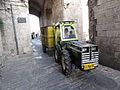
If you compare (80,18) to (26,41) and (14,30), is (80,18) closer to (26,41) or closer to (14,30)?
(26,41)

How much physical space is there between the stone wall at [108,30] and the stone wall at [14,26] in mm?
5205

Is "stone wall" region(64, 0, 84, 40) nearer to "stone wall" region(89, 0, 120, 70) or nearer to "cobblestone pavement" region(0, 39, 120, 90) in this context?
"stone wall" region(89, 0, 120, 70)

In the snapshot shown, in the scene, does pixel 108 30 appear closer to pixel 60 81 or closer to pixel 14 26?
pixel 60 81

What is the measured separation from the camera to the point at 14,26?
7.21 meters

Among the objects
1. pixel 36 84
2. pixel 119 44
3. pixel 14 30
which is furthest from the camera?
pixel 14 30

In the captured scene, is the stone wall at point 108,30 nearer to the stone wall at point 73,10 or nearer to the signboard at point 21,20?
the stone wall at point 73,10

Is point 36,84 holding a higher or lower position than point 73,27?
lower

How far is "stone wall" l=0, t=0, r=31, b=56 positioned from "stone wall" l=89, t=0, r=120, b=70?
5.20m

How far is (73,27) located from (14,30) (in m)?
4.83

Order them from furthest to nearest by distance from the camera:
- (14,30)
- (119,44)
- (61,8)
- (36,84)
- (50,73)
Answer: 1. (61,8)
2. (14,30)
3. (50,73)
4. (119,44)
5. (36,84)

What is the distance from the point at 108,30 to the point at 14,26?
20.8 ft

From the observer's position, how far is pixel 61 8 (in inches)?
330

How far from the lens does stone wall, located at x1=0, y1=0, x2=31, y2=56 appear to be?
6.93m

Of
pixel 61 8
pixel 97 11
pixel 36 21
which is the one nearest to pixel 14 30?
pixel 61 8
